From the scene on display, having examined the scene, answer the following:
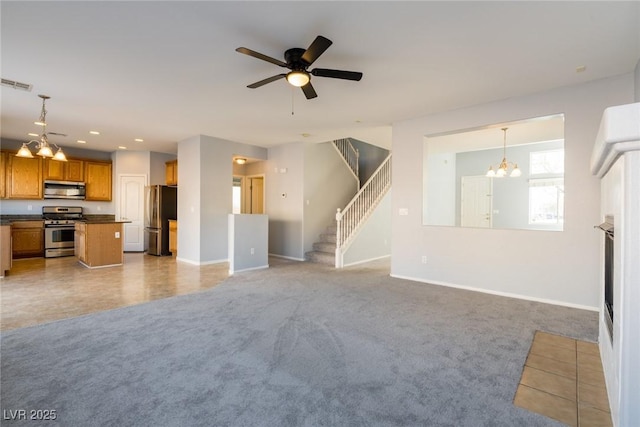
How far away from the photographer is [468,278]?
14.9ft

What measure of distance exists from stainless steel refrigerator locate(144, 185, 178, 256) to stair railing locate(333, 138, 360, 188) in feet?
15.1

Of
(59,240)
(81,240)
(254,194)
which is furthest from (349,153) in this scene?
(59,240)

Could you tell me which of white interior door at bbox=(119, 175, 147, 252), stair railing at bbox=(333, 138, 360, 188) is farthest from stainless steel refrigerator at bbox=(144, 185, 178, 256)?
stair railing at bbox=(333, 138, 360, 188)

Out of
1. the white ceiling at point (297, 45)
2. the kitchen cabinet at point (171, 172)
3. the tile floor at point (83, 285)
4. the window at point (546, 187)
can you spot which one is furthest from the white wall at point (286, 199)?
the window at point (546, 187)

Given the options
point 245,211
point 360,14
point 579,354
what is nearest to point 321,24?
point 360,14

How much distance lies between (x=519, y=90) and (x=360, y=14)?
2741 millimetres

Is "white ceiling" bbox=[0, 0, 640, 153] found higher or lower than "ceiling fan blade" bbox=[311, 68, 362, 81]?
higher

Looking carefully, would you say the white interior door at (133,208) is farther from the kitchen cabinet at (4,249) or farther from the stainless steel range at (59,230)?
the kitchen cabinet at (4,249)

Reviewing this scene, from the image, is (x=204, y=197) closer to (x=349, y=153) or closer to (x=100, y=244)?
(x=100, y=244)

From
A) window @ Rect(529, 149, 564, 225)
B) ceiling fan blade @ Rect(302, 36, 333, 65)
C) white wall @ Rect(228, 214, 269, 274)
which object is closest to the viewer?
ceiling fan blade @ Rect(302, 36, 333, 65)

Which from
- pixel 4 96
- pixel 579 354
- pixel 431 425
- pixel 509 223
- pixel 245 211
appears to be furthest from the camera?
pixel 245 211

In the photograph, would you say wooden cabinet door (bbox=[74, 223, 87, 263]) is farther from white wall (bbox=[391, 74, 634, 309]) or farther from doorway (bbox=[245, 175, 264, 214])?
white wall (bbox=[391, 74, 634, 309])

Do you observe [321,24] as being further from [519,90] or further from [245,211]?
[245,211]

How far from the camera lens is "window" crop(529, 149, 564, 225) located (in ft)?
25.2
